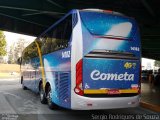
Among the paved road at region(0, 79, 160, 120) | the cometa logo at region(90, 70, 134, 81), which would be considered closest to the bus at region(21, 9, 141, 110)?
the cometa logo at region(90, 70, 134, 81)

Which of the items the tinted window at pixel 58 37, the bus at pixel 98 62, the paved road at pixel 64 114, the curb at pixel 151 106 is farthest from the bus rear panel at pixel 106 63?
the curb at pixel 151 106

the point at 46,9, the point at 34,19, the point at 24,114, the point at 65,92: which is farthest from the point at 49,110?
the point at 34,19

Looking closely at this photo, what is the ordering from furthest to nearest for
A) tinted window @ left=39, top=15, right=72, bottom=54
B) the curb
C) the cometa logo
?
the curb, tinted window @ left=39, top=15, right=72, bottom=54, the cometa logo

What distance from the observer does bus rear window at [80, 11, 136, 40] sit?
33.6ft

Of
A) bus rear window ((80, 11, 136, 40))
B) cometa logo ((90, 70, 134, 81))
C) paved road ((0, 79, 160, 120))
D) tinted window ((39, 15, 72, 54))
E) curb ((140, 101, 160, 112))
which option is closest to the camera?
cometa logo ((90, 70, 134, 81))

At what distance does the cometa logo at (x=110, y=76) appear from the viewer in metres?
10.1

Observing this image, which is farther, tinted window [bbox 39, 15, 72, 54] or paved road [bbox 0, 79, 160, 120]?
paved road [bbox 0, 79, 160, 120]

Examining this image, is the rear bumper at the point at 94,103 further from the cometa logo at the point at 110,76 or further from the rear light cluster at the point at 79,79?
the cometa logo at the point at 110,76

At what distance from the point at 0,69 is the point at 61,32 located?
2470 inches

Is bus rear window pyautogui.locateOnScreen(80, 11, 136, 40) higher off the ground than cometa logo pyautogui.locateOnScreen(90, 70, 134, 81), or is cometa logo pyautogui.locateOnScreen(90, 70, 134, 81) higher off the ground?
bus rear window pyautogui.locateOnScreen(80, 11, 136, 40)

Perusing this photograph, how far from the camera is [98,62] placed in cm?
1010

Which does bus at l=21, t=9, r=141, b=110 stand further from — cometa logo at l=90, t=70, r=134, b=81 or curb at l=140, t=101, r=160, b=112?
curb at l=140, t=101, r=160, b=112

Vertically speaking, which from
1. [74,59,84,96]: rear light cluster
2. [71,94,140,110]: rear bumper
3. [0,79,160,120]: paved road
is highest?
[74,59,84,96]: rear light cluster

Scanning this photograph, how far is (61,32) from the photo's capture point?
38.1 feet
